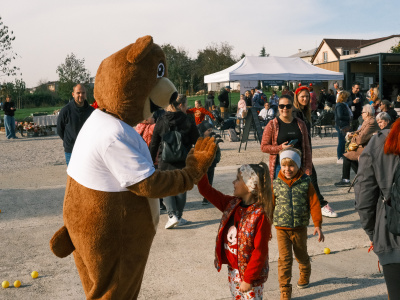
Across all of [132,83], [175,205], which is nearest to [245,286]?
[132,83]

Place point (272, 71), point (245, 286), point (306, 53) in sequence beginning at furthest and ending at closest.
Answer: point (306, 53) → point (272, 71) → point (245, 286)

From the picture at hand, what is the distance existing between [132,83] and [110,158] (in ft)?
1.73

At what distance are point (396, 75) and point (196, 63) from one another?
3503cm

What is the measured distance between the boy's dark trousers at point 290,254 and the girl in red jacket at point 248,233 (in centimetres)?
88

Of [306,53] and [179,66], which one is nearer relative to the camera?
[179,66]

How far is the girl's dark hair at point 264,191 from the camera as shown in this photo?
311 cm

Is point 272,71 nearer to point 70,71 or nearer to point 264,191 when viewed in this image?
point 264,191

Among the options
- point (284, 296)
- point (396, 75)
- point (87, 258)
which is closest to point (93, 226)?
point (87, 258)

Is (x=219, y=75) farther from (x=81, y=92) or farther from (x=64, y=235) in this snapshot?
(x=64, y=235)

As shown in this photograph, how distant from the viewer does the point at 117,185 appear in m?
2.71

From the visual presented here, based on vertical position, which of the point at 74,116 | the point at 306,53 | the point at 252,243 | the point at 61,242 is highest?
the point at 306,53

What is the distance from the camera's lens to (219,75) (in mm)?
18844

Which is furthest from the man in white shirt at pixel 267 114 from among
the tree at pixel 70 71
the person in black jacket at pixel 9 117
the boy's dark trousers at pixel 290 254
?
the tree at pixel 70 71

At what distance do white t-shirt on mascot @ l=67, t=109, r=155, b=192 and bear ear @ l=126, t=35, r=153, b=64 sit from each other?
1.29ft
